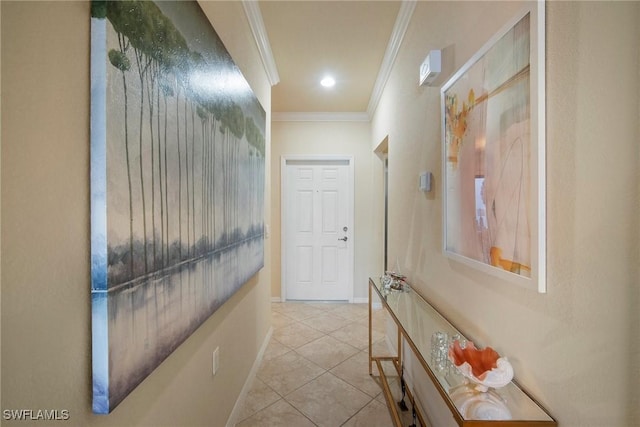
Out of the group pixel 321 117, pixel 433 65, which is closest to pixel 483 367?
pixel 433 65

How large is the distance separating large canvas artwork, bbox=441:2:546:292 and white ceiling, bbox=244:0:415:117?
112 centimetres

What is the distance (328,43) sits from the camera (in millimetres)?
2254

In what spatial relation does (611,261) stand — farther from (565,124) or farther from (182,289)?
(182,289)

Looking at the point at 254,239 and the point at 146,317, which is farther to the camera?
the point at 254,239

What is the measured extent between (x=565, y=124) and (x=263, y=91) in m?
2.22

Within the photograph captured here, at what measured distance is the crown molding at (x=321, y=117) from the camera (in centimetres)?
380

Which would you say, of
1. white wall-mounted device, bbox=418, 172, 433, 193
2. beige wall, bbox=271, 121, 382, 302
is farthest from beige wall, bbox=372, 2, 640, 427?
beige wall, bbox=271, 121, 382, 302

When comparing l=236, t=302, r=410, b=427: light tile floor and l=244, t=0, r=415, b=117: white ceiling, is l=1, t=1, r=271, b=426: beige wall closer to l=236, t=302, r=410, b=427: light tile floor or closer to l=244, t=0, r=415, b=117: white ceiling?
l=236, t=302, r=410, b=427: light tile floor

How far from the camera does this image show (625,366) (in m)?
0.56

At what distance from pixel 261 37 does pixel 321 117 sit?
1.80 meters

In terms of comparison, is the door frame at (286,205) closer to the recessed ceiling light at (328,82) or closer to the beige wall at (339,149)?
the beige wall at (339,149)

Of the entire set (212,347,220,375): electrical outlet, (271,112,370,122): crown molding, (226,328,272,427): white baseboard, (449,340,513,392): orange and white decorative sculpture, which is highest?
(271,112,370,122): crown molding

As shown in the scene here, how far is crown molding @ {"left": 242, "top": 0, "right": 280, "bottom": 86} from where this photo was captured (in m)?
1.79

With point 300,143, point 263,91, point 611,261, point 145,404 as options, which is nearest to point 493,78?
point 611,261
